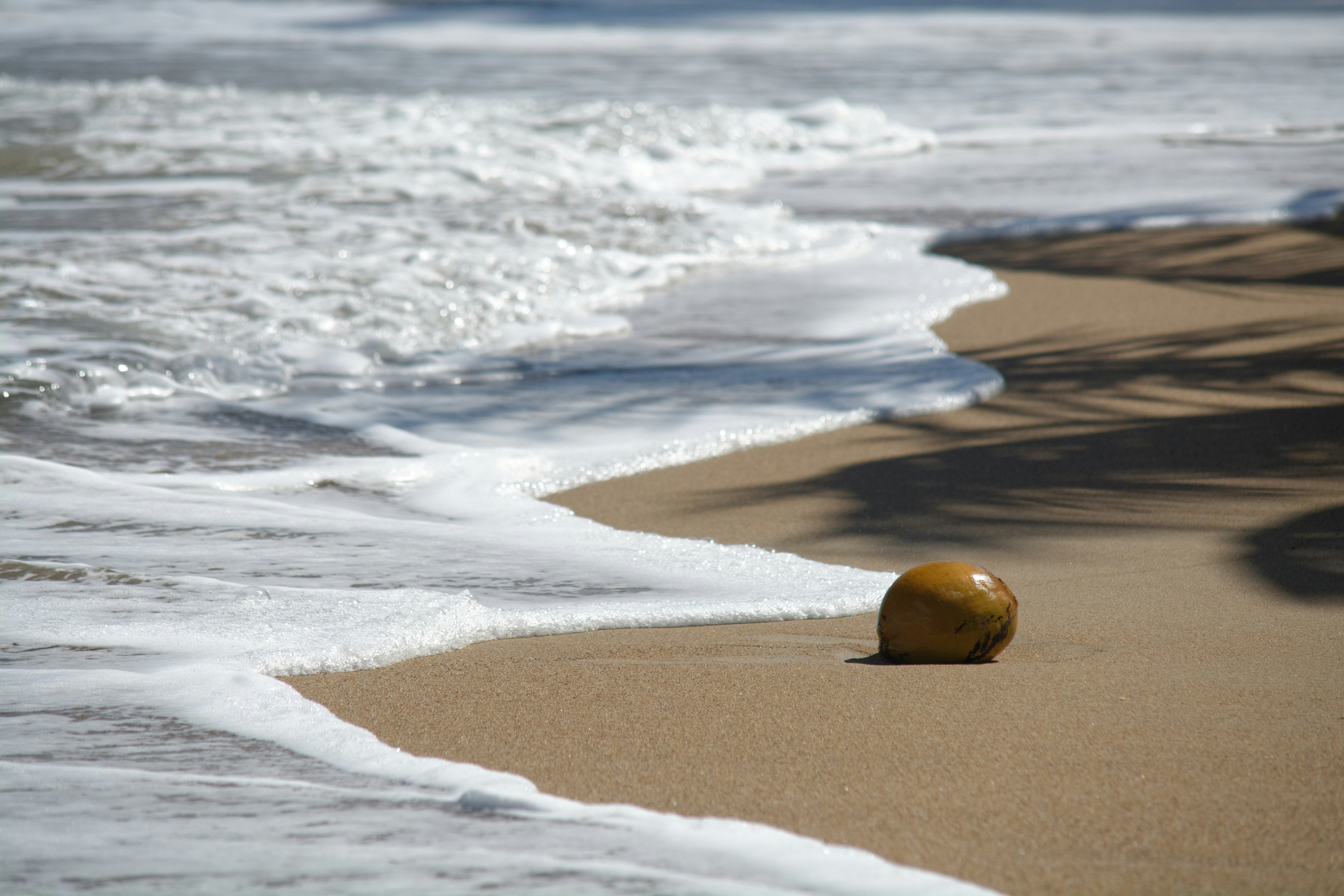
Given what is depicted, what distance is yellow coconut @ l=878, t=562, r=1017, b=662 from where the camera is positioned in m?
2.76

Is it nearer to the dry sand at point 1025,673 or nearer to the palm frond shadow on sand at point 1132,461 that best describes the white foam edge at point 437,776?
the dry sand at point 1025,673

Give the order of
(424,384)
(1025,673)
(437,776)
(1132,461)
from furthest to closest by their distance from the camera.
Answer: (424,384)
(1132,461)
(1025,673)
(437,776)

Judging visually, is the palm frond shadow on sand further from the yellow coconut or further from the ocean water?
the yellow coconut

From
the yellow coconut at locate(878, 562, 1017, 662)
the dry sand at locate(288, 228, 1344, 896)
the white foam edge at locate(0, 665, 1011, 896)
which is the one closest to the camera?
the white foam edge at locate(0, 665, 1011, 896)

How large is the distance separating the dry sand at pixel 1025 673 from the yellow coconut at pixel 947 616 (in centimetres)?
6

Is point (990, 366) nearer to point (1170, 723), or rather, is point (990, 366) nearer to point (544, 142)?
point (1170, 723)

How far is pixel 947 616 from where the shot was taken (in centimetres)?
276

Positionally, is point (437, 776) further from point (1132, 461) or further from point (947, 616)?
point (1132, 461)

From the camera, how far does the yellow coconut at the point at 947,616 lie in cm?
276

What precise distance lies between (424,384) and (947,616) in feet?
11.6

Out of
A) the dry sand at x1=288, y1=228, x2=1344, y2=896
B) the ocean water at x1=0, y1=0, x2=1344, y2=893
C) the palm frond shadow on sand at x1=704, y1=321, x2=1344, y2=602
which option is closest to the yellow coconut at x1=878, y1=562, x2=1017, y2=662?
the dry sand at x1=288, y1=228, x2=1344, y2=896

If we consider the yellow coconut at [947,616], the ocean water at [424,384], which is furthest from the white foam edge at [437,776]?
the yellow coconut at [947,616]

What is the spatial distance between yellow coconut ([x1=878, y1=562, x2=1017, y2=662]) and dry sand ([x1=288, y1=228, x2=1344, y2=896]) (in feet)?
0.21

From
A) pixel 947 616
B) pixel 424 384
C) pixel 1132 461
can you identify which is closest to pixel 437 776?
pixel 947 616
